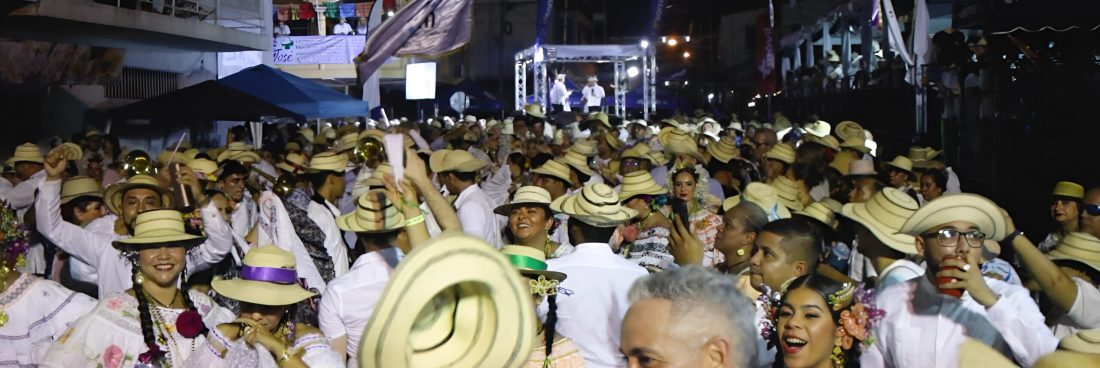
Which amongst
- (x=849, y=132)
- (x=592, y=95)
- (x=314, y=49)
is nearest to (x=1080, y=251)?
(x=849, y=132)

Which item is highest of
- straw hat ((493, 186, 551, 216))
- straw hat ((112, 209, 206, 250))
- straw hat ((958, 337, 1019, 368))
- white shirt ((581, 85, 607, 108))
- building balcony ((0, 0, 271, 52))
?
building balcony ((0, 0, 271, 52))

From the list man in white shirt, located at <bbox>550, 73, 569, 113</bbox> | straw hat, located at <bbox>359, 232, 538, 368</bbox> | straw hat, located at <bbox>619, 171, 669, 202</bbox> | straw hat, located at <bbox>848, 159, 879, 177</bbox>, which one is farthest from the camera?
man in white shirt, located at <bbox>550, 73, 569, 113</bbox>

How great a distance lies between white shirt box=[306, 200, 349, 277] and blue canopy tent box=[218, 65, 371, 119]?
25.7 ft

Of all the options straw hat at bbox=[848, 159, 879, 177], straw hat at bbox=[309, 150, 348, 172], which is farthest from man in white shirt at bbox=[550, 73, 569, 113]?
straw hat at bbox=[309, 150, 348, 172]

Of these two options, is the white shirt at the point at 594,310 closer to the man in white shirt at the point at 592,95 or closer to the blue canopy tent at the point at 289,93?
the blue canopy tent at the point at 289,93

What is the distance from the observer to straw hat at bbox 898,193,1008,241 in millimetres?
4547

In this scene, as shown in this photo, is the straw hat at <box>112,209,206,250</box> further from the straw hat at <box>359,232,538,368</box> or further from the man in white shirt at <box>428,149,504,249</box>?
the straw hat at <box>359,232,538,368</box>

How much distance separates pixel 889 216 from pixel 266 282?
285 cm

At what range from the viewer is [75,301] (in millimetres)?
5758

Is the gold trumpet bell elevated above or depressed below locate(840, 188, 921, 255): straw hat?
above

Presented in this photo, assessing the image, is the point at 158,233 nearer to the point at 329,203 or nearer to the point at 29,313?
the point at 29,313

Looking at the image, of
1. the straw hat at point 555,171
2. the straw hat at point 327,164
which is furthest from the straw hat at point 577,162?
the straw hat at point 327,164

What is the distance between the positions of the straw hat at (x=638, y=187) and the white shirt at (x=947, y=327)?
3349 millimetres

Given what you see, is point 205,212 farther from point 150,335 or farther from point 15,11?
point 15,11
